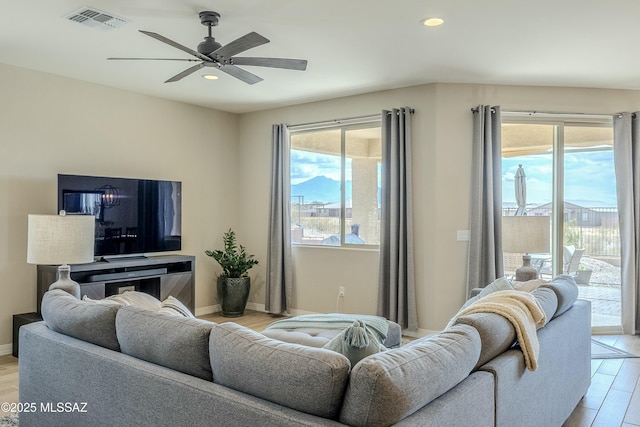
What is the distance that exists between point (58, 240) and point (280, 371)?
192 centimetres

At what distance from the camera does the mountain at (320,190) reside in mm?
5805

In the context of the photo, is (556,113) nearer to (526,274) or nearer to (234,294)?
(526,274)

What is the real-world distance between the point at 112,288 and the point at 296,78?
2.80 meters

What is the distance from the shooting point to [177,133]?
19.2 feet

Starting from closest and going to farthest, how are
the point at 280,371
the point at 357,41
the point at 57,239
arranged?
the point at 280,371, the point at 57,239, the point at 357,41

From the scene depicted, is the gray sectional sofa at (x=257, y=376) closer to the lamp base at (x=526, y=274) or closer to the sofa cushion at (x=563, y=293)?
the sofa cushion at (x=563, y=293)

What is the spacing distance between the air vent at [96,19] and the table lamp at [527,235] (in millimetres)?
3235

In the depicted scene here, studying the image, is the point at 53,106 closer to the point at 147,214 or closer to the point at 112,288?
the point at 147,214

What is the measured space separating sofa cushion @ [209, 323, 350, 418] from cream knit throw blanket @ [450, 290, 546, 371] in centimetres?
85

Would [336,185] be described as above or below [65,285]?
above

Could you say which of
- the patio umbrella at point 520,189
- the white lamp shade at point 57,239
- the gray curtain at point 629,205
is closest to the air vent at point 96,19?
the white lamp shade at point 57,239

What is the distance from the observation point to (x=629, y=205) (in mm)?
5004

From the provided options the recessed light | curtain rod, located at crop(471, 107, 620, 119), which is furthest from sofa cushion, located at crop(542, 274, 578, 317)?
curtain rod, located at crop(471, 107, 620, 119)

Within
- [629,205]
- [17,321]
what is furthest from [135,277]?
[629,205]
